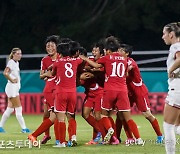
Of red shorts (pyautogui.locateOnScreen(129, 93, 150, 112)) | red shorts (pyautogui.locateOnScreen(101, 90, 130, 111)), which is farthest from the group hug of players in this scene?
red shorts (pyautogui.locateOnScreen(129, 93, 150, 112))

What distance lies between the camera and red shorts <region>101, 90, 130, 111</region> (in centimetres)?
1445

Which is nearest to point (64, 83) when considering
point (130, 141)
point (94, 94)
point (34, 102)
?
point (94, 94)

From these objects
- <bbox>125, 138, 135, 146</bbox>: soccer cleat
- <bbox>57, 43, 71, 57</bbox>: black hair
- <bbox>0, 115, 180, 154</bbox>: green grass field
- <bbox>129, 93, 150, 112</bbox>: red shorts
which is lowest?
<bbox>0, 115, 180, 154</bbox>: green grass field

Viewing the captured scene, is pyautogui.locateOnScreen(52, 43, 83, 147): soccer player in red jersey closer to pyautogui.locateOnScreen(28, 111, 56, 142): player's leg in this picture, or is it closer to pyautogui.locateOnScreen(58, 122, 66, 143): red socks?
pyautogui.locateOnScreen(58, 122, 66, 143): red socks

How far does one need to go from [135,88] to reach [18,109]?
14.2 ft

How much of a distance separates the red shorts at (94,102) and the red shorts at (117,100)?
0.68 metres

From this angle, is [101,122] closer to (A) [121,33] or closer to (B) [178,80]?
(B) [178,80]

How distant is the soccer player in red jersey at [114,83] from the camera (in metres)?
14.4

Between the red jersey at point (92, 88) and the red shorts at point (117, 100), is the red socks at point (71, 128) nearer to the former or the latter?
the red shorts at point (117, 100)

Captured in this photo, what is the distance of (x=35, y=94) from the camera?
26.8 meters

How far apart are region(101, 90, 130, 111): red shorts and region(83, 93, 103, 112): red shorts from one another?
68 centimetres

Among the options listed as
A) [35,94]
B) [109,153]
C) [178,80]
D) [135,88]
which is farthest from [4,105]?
[178,80]

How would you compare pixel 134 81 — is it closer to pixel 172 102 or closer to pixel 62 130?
pixel 62 130

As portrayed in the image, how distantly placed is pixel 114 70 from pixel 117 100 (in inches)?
21.1
